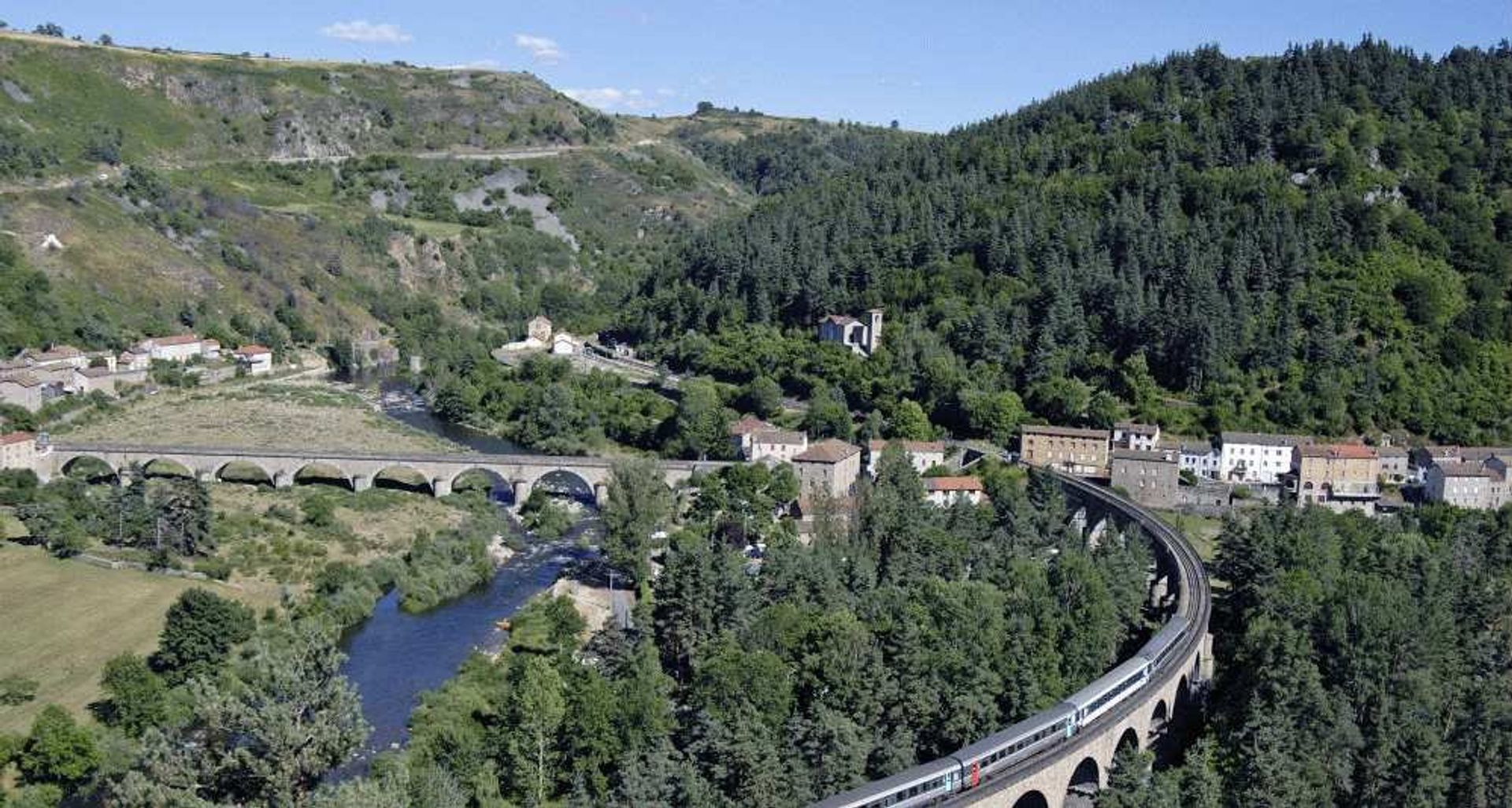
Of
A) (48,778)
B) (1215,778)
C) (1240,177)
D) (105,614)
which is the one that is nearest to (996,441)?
(1240,177)

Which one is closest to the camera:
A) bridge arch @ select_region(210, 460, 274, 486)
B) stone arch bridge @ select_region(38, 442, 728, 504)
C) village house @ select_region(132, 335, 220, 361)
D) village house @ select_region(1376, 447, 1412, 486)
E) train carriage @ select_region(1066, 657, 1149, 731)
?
→ train carriage @ select_region(1066, 657, 1149, 731)

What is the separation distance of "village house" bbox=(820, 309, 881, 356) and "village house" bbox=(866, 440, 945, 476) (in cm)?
1894

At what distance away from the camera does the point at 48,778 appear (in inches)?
1406

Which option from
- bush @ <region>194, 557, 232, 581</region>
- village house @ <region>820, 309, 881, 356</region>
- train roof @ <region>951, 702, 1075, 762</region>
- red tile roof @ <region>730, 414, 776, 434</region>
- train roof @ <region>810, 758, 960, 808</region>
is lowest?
bush @ <region>194, 557, 232, 581</region>

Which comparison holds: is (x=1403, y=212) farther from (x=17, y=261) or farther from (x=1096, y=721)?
(x=17, y=261)

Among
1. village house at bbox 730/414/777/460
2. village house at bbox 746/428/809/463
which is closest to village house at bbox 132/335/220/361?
village house at bbox 730/414/777/460

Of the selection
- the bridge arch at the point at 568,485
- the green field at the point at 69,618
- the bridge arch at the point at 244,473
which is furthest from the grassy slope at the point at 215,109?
the green field at the point at 69,618

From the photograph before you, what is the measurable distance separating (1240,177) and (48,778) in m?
99.7

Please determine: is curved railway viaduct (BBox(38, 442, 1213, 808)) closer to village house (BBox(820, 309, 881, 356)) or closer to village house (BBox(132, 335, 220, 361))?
village house (BBox(820, 309, 881, 356))

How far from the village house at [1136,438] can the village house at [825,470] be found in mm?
18689

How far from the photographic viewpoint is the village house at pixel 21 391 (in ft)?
266

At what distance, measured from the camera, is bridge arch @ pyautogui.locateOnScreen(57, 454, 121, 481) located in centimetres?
7075

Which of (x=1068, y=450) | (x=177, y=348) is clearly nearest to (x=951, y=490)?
(x=1068, y=450)

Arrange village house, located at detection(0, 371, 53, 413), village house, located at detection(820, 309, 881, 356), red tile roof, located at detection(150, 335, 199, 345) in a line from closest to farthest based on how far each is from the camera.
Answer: village house, located at detection(0, 371, 53, 413), village house, located at detection(820, 309, 881, 356), red tile roof, located at detection(150, 335, 199, 345)
